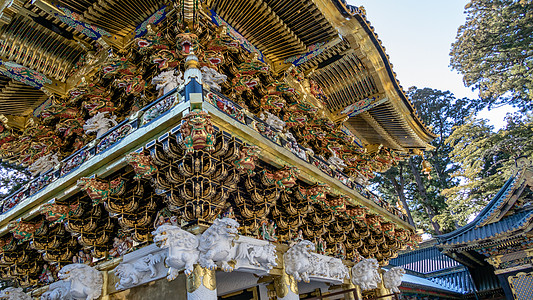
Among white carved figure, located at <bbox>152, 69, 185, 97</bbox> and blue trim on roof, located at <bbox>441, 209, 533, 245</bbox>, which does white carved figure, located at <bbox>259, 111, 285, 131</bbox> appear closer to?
white carved figure, located at <bbox>152, 69, 185, 97</bbox>

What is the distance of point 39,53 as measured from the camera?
23.9 feet

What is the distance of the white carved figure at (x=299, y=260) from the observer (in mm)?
6289

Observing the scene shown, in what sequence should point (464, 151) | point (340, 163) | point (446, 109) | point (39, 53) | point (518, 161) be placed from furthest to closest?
point (446, 109), point (464, 151), point (518, 161), point (340, 163), point (39, 53)

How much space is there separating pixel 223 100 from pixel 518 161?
13.8 meters

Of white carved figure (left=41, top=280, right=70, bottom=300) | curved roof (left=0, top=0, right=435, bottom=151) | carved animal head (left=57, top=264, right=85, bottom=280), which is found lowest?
white carved figure (left=41, top=280, right=70, bottom=300)

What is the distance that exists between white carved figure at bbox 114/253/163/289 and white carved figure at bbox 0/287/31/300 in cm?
340

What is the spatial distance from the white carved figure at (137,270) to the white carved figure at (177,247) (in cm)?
76

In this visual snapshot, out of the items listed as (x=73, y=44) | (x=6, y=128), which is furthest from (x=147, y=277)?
(x=6, y=128)

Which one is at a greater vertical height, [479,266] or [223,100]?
[223,100]

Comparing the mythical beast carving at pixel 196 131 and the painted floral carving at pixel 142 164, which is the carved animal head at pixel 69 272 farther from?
the mythical beast carving at pixel 196 131

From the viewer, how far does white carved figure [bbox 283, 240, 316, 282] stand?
20.6ft

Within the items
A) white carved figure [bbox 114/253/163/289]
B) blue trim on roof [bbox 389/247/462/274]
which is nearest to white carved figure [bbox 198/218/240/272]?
white carved figure [bbox 114/253/163/289]

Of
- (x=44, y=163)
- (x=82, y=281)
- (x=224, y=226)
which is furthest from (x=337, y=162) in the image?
(x=44, y=163)

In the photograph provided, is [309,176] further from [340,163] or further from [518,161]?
[518,161]
